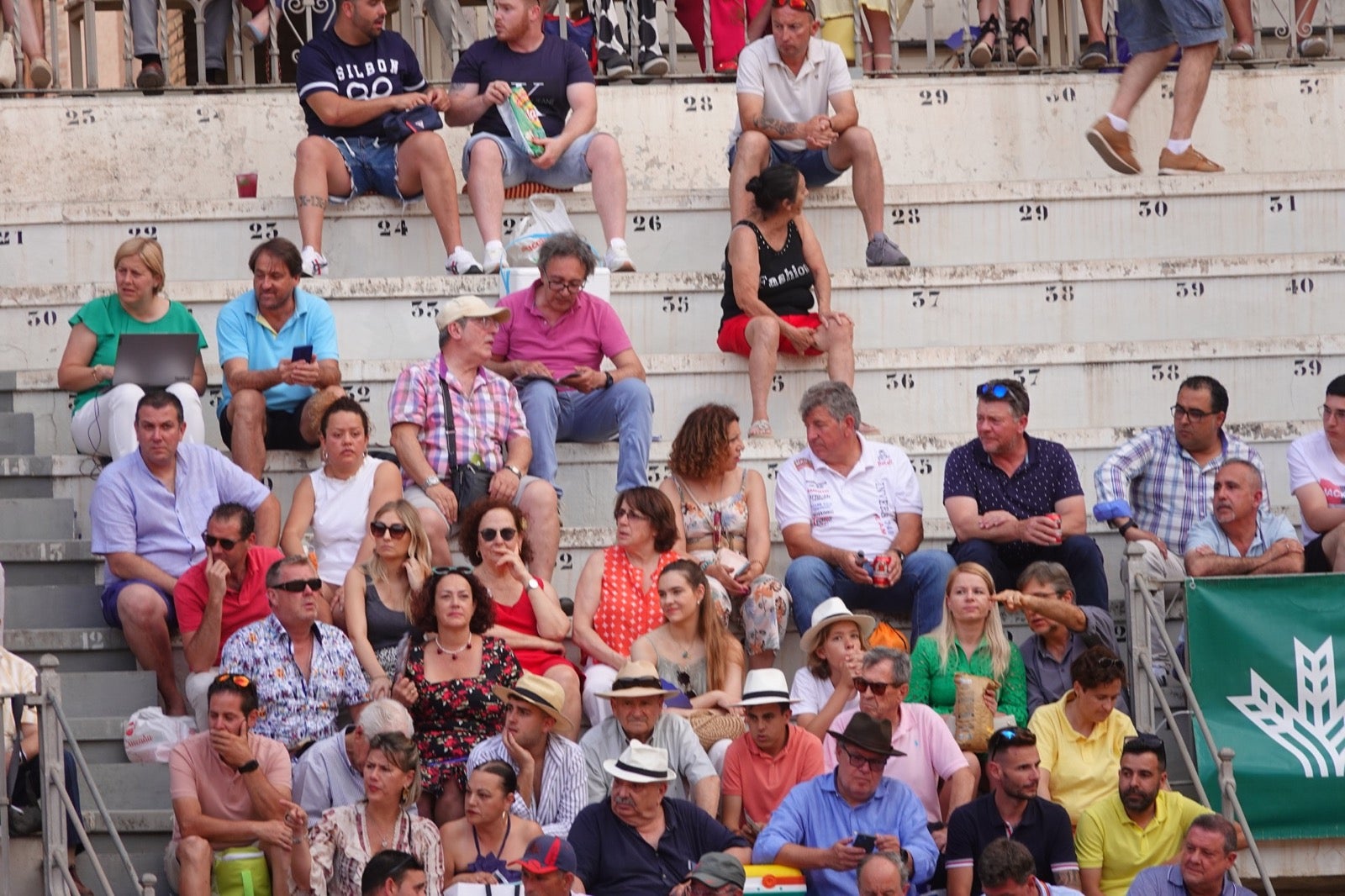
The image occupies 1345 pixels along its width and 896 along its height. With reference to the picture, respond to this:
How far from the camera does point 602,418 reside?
1103 centimetres

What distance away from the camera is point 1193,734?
977 centimetres

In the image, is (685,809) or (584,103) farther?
(584,103)

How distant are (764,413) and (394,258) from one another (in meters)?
2.26

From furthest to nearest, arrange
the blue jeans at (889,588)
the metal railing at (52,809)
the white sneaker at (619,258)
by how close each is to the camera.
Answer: the white sneaker at (619,258) → the blue jeans at (889,588) → the metal railing at (52,809)

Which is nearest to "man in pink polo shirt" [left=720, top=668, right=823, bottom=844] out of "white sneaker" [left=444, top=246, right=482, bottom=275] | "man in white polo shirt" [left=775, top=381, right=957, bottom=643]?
"man in white polo shirt" [left=775, top=381, right=957, bottom=643]

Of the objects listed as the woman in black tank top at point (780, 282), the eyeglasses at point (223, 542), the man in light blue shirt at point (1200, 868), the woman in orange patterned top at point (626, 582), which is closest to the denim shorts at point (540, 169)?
the woman in black tank top at point (780, 282)

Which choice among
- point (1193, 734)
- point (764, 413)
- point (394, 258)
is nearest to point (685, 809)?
point (1193, 734)

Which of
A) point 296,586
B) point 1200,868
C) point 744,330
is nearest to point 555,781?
point 296,586

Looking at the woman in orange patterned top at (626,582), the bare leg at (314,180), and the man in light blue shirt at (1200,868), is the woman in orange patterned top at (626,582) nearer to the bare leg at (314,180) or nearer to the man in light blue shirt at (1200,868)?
the man in light blue shirt at (1200,868)

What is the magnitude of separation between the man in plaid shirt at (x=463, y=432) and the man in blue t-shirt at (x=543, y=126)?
1.56 m

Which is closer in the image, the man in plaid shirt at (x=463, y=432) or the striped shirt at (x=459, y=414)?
the man in plaid shirt at (x=463, y=432)

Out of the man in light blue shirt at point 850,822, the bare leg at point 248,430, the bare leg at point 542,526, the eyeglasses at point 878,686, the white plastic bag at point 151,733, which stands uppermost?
the bare leg at point 248,430

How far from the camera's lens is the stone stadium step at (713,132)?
14.0 m

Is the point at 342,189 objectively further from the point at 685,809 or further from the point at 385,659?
the point at 685,809
